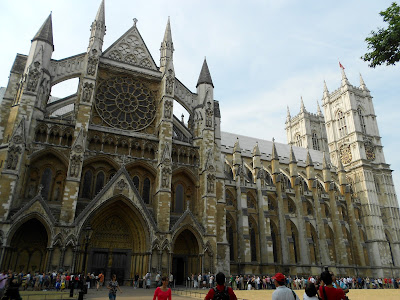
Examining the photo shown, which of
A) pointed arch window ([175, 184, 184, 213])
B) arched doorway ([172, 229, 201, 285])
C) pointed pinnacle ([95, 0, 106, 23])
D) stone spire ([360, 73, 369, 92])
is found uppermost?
stone spire ([360, 73, 369, 92])

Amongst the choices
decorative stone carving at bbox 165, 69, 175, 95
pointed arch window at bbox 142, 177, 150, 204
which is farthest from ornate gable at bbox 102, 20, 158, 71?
pointed arch window at bbox 142, 177, 150, 204

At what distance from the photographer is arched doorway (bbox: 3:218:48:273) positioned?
764 inches

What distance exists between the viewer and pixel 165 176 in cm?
2366

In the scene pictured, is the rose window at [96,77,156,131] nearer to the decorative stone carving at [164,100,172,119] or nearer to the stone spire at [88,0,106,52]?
the decorative stone carving at [164,100,172,119]

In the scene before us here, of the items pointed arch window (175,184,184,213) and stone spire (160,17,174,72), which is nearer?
pointed arch window (175,184,184,213)

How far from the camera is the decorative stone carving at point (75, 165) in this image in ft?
69.5

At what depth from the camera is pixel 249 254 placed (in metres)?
33.8

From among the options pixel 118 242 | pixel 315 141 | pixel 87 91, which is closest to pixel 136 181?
pixel 118 242

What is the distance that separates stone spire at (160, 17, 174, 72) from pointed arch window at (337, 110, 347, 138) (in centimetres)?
3965

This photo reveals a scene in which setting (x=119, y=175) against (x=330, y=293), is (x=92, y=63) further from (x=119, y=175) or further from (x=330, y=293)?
(x=330, y=293)

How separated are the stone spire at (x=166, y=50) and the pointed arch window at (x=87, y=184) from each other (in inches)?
466

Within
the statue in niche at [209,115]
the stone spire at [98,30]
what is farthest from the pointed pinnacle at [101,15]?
the statue in niche at [209,115]

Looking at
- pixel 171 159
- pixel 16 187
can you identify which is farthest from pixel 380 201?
pixel 16 187

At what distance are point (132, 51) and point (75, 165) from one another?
13075 mm
